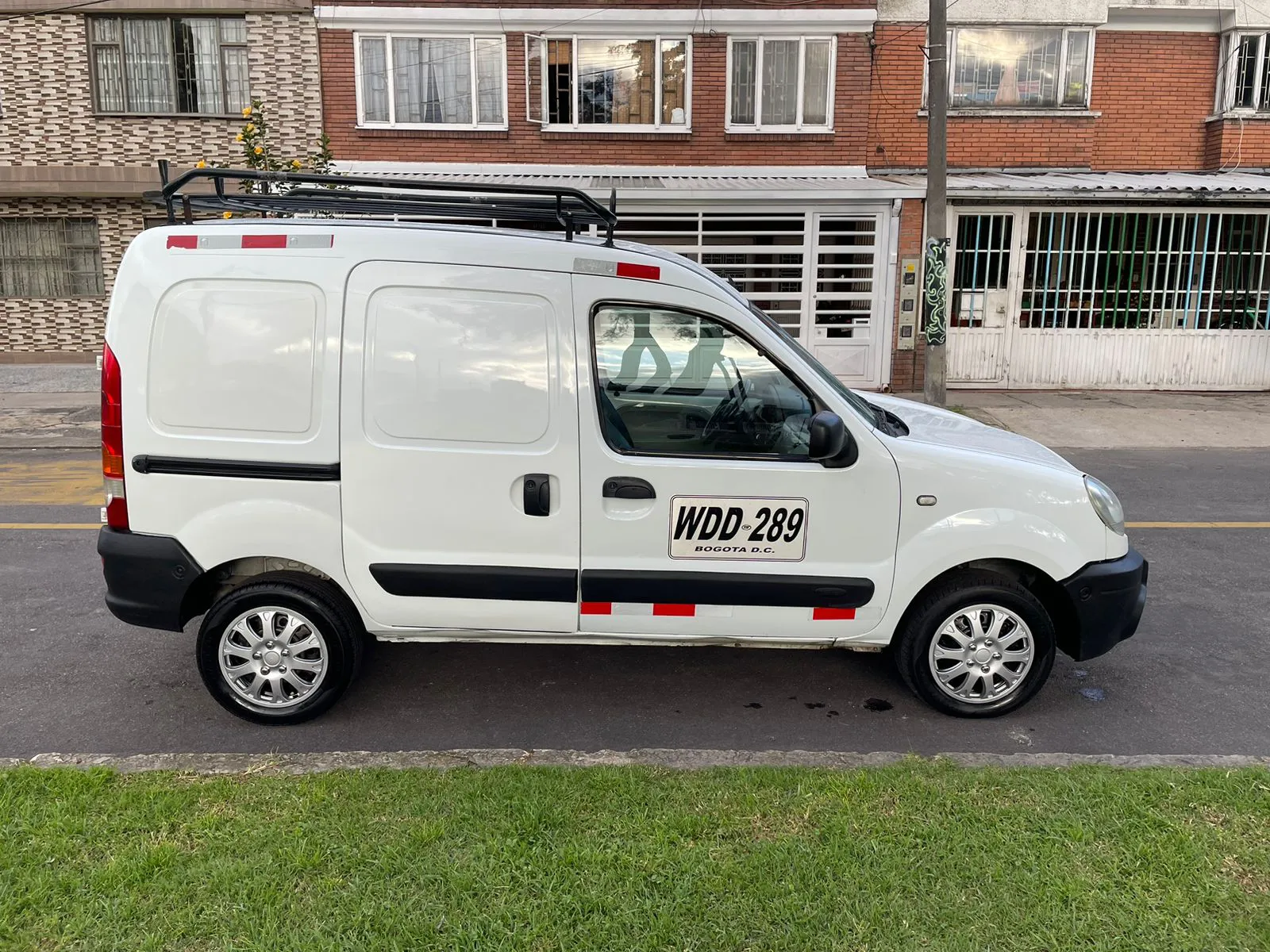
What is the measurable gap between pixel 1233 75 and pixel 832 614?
14825 mm

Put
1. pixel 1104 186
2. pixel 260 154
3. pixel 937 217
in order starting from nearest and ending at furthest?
1. pixel 260 154
2. pixel 937 217
3. pixel 1104 186

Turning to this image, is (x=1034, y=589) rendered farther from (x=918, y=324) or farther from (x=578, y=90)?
(x=578, y=90)

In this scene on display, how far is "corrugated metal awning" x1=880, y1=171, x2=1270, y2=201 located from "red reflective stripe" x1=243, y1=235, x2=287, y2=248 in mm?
11605

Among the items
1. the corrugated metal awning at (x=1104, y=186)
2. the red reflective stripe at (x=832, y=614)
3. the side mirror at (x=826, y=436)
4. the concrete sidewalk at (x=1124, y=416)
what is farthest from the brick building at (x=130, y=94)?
the red reflective stripe at (x=832, y=614)

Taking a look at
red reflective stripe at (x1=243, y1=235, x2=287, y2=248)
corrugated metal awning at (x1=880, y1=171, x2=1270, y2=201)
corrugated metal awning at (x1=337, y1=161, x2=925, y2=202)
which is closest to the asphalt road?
red reflective stripe at (x1=243, y1=235, x2=287, y2=248)

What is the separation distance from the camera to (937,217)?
12.0 metres

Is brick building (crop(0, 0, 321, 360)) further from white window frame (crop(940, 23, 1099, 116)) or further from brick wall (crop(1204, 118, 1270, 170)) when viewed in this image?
brick wall (crop(1204, 118, 1270, 170))

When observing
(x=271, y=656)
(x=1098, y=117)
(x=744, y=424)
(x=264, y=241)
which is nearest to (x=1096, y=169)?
(x=1098, y=117)

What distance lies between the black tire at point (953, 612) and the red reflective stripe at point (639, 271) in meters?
1.82

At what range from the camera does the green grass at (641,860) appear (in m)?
2.81

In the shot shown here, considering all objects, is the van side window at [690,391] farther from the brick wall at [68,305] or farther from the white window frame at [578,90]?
the brick wall at [68,305]

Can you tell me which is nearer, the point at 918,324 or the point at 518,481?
the point at 518,481

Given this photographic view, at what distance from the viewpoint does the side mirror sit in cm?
396

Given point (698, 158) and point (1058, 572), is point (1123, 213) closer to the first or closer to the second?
point (698, 158)
